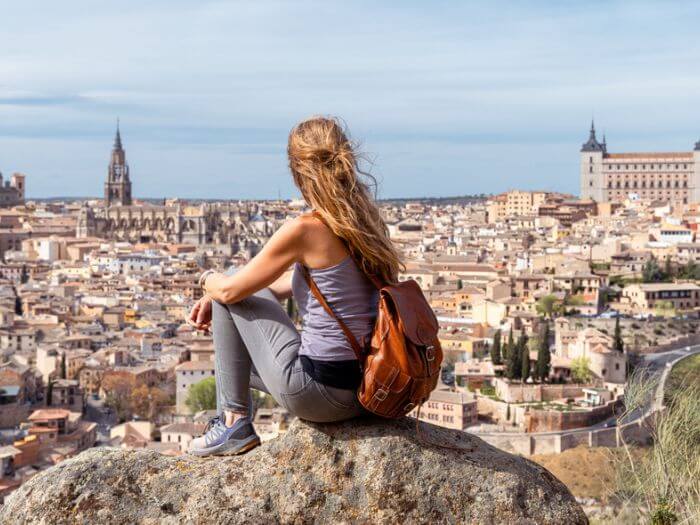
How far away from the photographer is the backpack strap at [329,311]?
8.86ft

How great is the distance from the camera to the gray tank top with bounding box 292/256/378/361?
2707mm

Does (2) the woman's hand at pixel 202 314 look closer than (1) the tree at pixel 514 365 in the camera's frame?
Yes

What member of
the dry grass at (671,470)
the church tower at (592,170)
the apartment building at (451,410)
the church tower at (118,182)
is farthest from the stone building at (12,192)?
the dry grass at (671,470)

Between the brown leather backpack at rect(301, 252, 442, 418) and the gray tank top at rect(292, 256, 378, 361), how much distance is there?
0.02m

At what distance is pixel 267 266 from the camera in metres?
2.75

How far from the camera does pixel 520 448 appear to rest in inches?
780

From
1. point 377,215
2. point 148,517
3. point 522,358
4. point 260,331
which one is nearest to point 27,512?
point 148,517

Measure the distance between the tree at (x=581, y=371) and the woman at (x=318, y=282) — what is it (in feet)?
71.3

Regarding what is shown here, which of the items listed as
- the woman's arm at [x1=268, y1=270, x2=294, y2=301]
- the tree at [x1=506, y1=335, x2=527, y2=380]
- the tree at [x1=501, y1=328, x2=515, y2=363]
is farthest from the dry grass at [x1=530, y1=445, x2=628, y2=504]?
the woman's arm at [x1=268, y1=270, x2=294, y2=301]

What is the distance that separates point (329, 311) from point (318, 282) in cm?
7

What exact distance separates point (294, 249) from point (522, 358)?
2151cm

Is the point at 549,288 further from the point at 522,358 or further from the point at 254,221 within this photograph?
the point at 254,221

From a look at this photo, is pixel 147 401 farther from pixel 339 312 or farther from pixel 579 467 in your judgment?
pixel 339 312

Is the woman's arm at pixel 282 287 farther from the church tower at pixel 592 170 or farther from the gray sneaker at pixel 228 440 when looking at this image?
the church tower at pixel 592 170
